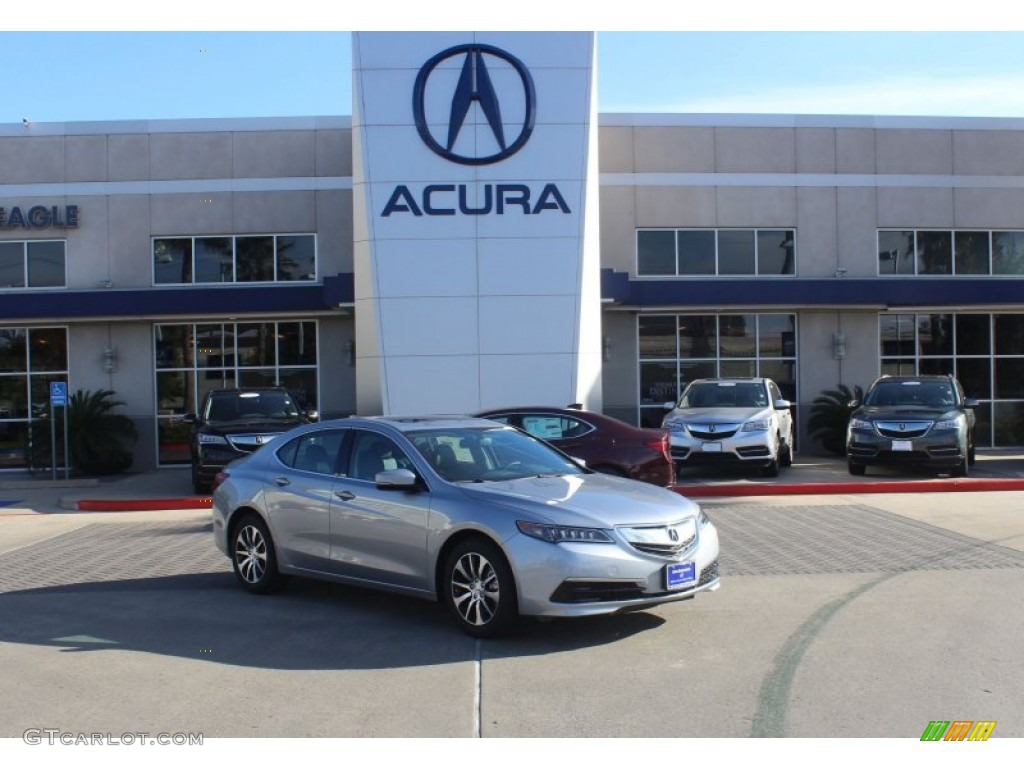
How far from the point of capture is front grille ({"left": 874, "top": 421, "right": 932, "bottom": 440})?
18830 mm

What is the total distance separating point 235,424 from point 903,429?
11.0 metres

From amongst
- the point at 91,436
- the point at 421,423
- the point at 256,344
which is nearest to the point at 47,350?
the point at 91,436

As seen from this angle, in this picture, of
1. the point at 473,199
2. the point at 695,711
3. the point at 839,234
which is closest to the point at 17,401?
the point at 473,199

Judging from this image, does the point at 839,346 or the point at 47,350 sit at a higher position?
the point at 47,350

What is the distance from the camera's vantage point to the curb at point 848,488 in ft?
56.3

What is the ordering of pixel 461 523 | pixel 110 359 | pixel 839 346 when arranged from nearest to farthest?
1. pixel 461 523
2. pixel 110 359
3. pixel 839 346

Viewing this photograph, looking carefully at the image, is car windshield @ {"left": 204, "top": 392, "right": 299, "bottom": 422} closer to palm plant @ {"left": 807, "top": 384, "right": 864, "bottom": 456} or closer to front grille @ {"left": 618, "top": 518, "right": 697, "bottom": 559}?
palm plant @ {"left": 807, "top": 384, "right": 864, "bottom": 456}

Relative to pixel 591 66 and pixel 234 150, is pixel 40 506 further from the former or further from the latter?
pixel 591 66

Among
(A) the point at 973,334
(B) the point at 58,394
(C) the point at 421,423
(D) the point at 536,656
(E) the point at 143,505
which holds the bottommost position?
(E) the point at 143,505

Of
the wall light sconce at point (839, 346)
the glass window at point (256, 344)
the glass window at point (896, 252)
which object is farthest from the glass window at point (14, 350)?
the glass window at point (896, 252)

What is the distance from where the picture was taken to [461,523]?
778 cm

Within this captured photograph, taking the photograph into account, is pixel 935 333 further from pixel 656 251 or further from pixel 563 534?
pixel 563 534

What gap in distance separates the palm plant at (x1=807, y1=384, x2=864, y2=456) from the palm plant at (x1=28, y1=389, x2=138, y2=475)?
1484cm

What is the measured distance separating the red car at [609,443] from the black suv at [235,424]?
480 cm
